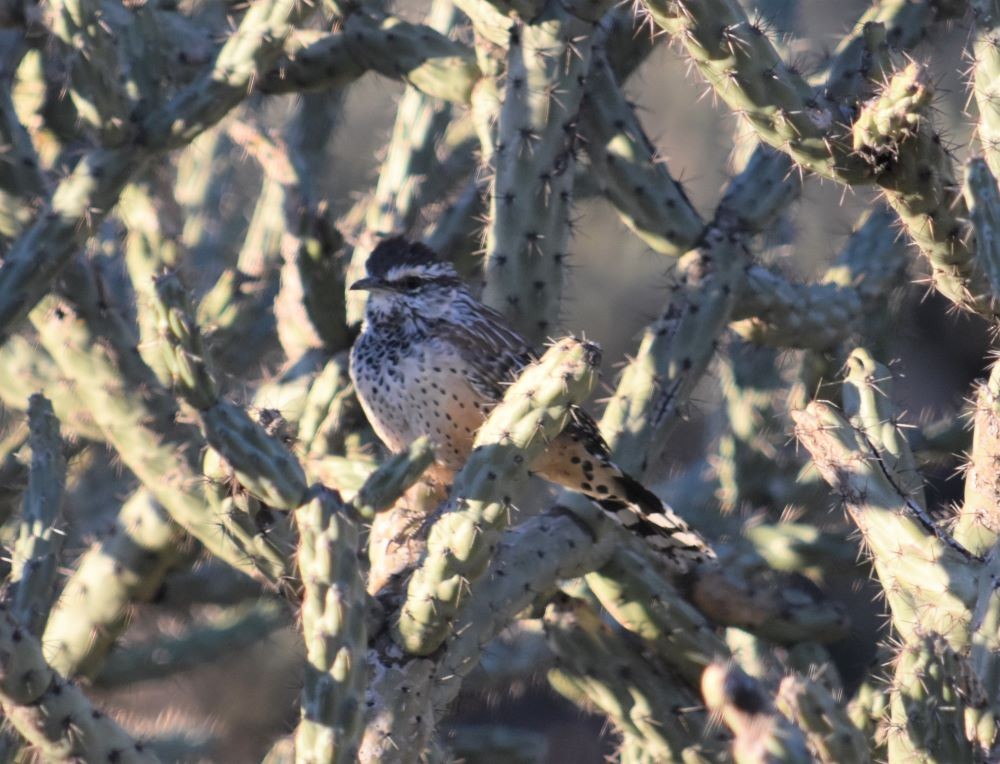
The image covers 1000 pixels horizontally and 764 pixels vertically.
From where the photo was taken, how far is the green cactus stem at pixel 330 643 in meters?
2.07

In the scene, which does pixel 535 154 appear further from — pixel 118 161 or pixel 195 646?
pixel 195 646

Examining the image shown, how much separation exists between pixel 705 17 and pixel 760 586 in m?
1.70

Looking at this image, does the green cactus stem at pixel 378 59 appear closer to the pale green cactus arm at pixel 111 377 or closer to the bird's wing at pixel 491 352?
the bird's wing at pixel 491 352

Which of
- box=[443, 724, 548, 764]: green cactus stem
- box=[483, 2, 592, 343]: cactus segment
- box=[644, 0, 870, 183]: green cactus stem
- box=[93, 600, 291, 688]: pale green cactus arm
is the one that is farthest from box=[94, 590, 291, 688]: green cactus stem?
box=[644, 0, 870, 183]: green cactus stem

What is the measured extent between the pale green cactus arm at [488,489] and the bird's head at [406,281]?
111cm

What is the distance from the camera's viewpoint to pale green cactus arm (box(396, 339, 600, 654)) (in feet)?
7.66

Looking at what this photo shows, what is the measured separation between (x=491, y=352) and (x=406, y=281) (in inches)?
11.3

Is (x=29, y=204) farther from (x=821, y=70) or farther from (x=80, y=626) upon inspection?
(x=821, y=70)

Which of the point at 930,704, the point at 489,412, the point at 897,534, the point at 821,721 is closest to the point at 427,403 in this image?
the point at 489,412

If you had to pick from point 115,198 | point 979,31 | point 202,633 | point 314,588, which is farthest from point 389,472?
point 202,633

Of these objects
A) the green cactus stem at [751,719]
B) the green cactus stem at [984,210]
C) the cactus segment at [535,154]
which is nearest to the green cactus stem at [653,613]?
the cactus segment at [535,154]

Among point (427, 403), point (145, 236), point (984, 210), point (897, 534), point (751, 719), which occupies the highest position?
point (984, 210)

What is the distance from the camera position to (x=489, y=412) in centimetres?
343

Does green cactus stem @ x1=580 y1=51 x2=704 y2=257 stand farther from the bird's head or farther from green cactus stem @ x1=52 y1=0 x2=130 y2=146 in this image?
green cactus stem @ x1=52 y1=0 x2=130 y2=146
